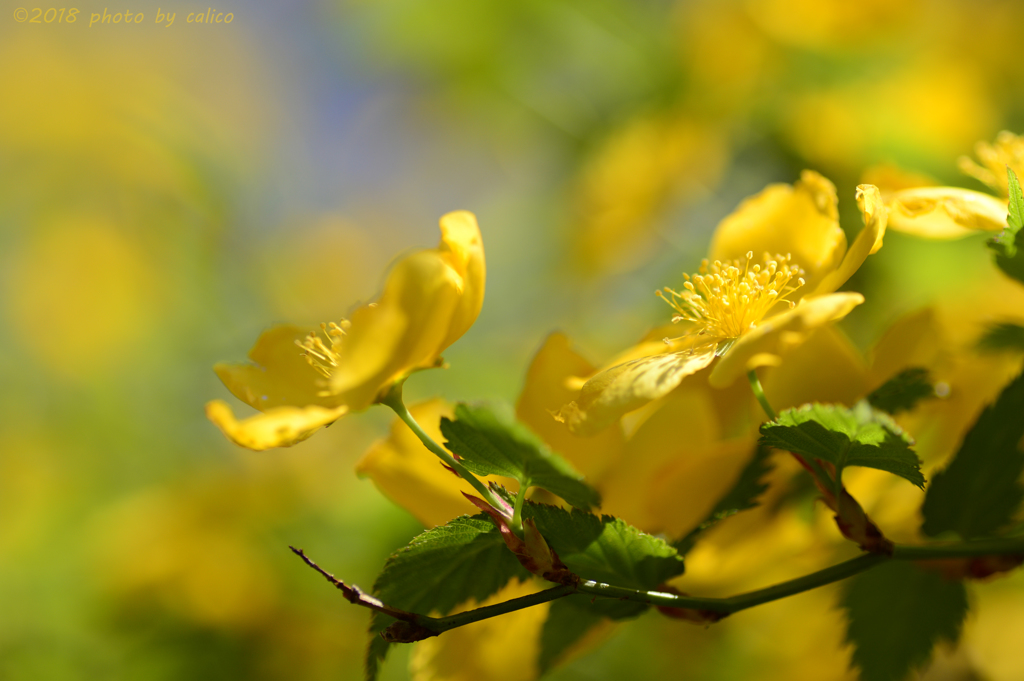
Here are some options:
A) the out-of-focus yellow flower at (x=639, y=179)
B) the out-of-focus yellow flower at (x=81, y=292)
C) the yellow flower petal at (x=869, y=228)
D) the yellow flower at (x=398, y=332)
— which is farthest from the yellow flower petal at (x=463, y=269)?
the out-of-focus yellow flower at (x=81, y=292)

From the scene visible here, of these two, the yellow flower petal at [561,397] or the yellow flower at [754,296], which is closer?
the yellow flower at [754,296]

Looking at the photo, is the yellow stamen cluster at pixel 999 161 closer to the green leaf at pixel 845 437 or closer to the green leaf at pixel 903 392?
the green leaf at pixel 903 392

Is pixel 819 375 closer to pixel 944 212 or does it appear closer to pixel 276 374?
pixel 944 212

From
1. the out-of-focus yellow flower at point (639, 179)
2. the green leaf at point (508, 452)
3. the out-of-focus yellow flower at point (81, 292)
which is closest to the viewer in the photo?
the green leaf at point (508, 452)

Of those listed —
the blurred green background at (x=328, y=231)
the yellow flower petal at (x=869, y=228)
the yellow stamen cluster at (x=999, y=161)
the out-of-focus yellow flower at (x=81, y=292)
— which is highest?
the yellow stamen cluster at (x=999, y=161)

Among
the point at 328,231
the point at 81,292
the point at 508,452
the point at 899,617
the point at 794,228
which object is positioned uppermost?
the point at 794,228

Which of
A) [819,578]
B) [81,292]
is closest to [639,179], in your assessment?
[819,578]

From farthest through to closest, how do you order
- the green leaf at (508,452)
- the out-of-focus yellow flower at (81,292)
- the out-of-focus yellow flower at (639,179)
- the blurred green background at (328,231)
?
the out-of-focus yellow flower at (81,292) < the out-of-focus yellow flower at (639,179) < the blurred green background at (328,231) < the green leaf at (508,452)
